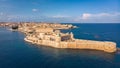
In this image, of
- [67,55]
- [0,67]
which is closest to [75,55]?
[67,55]

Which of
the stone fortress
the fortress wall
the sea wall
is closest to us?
the fortress wall

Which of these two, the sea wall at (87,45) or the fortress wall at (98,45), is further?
the sea wall at (87,45)

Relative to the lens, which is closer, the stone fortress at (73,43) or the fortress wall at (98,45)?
the fortress wall at (98,45)

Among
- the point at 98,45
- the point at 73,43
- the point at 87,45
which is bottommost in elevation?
the point at 87,45

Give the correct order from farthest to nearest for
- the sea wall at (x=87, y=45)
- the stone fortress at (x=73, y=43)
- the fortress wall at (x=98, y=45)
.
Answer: the stone fortress at (x=73, y=43) < the sea wall at (x=87, y=45) < the fortress wall at (x=98, y=45)

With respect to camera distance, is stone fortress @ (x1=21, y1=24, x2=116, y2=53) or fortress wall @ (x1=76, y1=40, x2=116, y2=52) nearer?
fortress wall @ (x1=76, y1=40, x2=116, y2=52)

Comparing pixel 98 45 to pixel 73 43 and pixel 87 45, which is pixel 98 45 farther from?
pixel 73 43

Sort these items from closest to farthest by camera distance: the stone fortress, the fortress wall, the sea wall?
the fortress wall, the sea wall, the stone fortress

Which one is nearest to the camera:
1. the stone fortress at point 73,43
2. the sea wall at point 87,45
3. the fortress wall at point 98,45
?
the fortress wall at point 98,45

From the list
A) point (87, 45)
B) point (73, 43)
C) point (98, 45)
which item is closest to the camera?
point (98, 45)

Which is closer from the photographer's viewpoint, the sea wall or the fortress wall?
the fortress wall

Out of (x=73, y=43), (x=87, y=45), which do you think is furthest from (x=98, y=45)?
(x=73, y=43)
